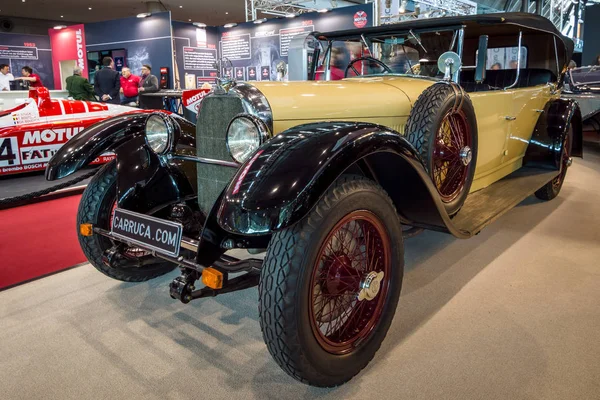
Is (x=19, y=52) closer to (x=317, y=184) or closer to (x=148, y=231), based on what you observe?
(x=148, y=231)

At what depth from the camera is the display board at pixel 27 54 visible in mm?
16047

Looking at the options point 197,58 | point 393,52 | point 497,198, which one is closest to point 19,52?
point 197,58

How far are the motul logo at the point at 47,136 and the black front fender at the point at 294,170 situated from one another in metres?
4.93

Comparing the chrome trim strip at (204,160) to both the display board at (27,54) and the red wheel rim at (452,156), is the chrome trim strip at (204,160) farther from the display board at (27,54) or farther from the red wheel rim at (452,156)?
the display board at (27,54)

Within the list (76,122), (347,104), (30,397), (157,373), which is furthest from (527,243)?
(76,122)

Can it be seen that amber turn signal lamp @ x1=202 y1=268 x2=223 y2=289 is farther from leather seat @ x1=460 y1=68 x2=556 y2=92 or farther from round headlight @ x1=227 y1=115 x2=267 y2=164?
leather seat @ x1=460 y1=68 x2=556 y2=92

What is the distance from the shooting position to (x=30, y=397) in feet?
6.20

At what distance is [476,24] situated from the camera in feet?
10.4

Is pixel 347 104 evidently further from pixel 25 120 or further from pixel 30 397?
pixel 25 120

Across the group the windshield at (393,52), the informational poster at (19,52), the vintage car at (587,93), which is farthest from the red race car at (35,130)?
the informational poster at (19,52)

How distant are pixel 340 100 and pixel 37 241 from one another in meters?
2.74

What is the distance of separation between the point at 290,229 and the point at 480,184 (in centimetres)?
240

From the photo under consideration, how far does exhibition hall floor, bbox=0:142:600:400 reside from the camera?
1931 millimetres

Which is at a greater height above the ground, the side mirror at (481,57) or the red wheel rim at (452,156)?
the side mirror at (481,57)
